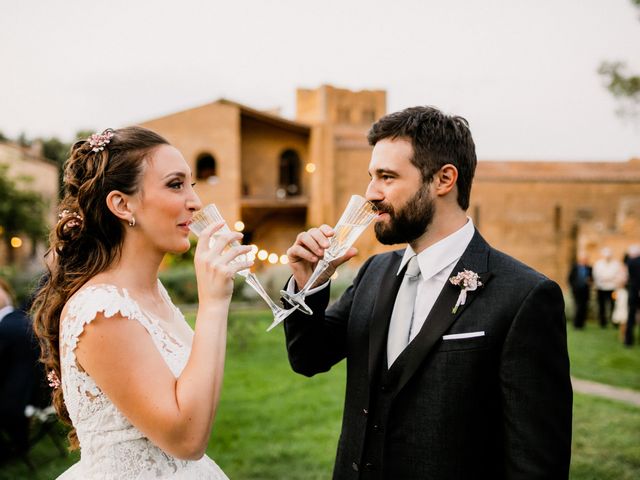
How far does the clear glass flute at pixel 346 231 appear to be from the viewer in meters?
2.54

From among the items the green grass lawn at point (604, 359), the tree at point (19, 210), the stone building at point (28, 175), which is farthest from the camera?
the stone building at point (28, 175)

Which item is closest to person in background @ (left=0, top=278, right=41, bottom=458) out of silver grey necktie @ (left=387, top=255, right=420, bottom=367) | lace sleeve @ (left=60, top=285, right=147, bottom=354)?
lace sleeve @ (left=60, top=285, right=147, bottom=354)

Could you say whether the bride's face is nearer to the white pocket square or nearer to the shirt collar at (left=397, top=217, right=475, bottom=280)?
the shirt collar at (left=397, top=217, right=475, bottom=280)

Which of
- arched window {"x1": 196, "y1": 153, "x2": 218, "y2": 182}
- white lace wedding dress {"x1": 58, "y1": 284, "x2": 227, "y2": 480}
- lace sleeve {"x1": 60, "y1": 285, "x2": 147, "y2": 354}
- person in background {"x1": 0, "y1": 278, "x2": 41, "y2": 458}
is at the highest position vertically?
arched window {"x1": 196, "y1": 153, "x2": 218, "y2": 182}

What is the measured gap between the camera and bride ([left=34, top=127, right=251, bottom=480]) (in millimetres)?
2053

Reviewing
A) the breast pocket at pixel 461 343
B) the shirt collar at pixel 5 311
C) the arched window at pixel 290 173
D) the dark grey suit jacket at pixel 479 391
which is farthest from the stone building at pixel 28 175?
the breast pocket at pixel 461 343

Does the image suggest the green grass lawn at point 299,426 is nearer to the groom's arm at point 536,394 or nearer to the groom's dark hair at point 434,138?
the groom's arm at point 536,394

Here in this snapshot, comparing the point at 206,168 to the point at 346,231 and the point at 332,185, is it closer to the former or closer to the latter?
the point at 332,185

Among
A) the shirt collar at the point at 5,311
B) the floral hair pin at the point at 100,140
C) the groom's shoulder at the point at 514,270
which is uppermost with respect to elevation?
the floral hair pin at the point at 100,140

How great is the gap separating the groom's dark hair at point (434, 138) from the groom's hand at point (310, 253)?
0.48 meters

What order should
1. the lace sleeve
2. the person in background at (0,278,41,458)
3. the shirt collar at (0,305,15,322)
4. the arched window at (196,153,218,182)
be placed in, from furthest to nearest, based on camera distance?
the arched window at (196,153,218,182) < the shirt collar at (0,305,15,322) < the person in background at (0,278,41,458) < the lace sleeve

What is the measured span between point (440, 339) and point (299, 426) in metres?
5.41

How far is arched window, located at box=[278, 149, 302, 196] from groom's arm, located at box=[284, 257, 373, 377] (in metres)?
26.6

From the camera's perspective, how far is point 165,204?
2371 millimetres
